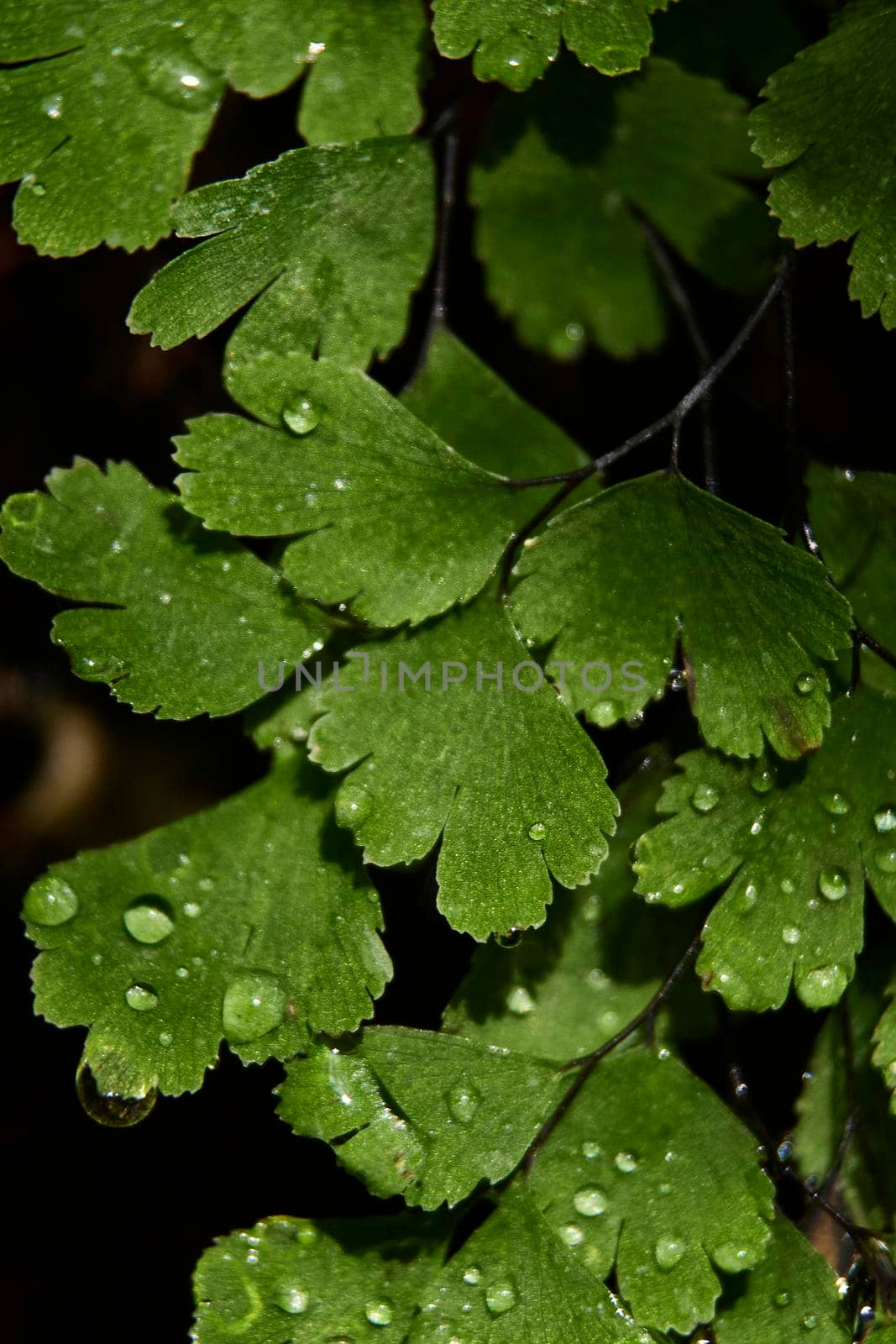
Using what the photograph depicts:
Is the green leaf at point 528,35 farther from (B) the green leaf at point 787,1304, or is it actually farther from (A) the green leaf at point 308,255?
(B) the green leaf at point 787,1304

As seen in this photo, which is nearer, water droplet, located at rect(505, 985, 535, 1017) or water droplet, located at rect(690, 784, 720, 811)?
water droplet, located at rect(690, 784, 720, 811)

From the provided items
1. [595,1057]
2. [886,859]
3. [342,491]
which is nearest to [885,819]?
[886,859]

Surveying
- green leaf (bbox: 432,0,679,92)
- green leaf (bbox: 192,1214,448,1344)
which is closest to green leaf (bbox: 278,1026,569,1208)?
green leaf (bbox: 192,1214,448,1344)

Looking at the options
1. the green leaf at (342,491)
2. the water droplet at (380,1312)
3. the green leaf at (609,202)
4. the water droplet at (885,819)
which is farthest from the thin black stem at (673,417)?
the water droplet at (380,1312)

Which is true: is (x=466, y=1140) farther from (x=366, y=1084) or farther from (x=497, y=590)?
(x=497, y=590)

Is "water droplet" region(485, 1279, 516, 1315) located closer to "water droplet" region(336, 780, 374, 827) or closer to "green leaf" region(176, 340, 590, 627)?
"water droplet" region(336, 780, 374, 827)

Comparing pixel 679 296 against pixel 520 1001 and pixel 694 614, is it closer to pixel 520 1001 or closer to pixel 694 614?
pixel 694 614

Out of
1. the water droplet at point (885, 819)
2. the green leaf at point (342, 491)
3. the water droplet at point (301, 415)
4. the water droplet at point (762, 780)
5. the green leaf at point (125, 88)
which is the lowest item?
the water droplet at point (762, 780)
